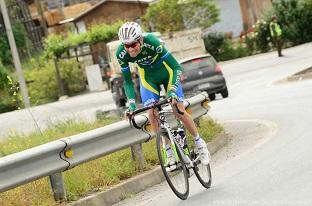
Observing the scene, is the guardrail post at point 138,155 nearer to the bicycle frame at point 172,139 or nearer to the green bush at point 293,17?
the bicycle frame at point 172,139

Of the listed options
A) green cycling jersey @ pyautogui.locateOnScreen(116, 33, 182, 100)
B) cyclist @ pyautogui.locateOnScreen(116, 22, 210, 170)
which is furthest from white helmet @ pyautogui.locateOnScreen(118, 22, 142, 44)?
green cycling jersey @ pyautogui.locateOnScreen(116, 33, 182, 100)

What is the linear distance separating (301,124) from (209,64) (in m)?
10.1

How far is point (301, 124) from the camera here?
1372 cm

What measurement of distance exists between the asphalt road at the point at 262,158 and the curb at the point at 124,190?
0.13m

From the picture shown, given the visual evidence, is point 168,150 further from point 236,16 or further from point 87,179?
point 236,16

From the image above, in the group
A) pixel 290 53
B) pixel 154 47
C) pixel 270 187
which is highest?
pixel 154 47

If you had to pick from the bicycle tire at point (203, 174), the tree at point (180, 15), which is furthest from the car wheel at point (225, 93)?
the tree at point (180, 15)

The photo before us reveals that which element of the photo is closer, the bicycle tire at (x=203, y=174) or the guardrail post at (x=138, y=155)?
the bicycle tire at (x=203, y=174)

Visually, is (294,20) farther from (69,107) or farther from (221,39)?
(69,107)

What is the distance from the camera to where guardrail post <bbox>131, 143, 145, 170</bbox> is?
33.2ft

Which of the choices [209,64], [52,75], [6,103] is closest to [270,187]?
[209,64]

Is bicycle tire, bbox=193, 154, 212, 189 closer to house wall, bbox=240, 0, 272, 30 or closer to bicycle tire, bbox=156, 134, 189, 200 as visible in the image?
bicycle tire, bbox=156, 134, 189, 200

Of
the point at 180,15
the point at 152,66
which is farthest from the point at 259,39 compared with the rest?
the point at 152,66

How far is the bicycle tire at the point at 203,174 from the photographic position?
864cm
